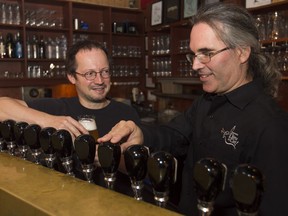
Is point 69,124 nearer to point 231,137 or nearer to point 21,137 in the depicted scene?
point 21,137

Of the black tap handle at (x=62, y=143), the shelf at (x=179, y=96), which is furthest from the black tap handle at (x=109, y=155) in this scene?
the shelf at (x=179, y=96)

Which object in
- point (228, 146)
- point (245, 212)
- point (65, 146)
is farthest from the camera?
point (228, 146)

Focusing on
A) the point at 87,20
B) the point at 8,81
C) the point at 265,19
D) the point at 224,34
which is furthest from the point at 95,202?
the point at 87,20

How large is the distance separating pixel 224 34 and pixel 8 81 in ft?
13.3

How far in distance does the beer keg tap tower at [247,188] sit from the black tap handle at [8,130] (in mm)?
699

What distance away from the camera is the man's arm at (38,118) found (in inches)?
44.4

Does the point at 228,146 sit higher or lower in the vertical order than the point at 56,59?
lower

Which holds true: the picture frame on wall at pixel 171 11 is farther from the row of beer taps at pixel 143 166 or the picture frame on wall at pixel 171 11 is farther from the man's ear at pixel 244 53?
the row of beer taps at pixel 143 166

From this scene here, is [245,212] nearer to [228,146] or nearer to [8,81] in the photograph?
[228,146]

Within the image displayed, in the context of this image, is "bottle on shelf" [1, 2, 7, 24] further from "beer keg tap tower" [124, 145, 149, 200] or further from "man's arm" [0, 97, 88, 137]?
"beer keg tap tower" [124, 145, 149, 200]

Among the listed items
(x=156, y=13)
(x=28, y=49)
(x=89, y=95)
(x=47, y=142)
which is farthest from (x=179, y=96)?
(x=47, y=142)

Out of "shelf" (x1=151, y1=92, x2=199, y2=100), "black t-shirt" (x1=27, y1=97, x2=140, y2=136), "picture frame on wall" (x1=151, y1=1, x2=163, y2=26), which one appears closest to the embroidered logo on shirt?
"black t-shirt" (x1=27, y1=97, x2=140, y2=136)

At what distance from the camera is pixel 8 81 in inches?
186

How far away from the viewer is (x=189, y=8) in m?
4.39
